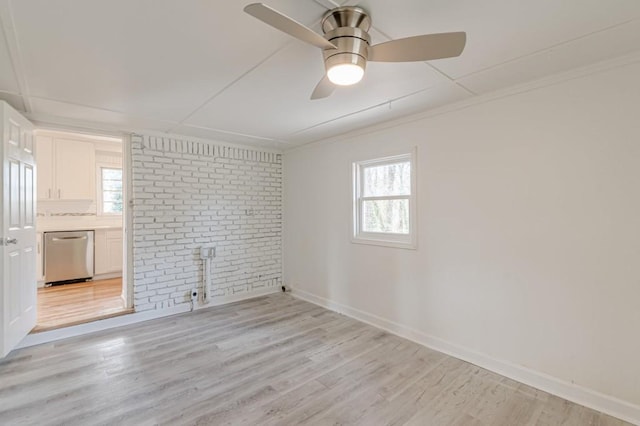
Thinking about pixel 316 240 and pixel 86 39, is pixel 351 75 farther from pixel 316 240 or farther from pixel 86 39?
pixel 316 240

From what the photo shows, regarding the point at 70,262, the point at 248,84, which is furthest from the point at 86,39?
the point at 70,262

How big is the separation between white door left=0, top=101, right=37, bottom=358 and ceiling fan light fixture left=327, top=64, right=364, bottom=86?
9.42 feet

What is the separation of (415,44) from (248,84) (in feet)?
4.57

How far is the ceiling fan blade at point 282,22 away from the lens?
114 cm

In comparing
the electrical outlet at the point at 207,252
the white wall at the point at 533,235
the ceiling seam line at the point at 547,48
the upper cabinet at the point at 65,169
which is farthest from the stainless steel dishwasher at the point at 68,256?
the ceiling seam line at the point at 547,48

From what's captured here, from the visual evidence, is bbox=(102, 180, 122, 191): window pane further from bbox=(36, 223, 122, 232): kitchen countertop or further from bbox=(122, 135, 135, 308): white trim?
bbox=(122, 135, 135, 308): white trim

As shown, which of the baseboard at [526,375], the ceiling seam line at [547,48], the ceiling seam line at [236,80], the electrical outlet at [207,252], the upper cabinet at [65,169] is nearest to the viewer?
the ceiling seam line at [547,48]

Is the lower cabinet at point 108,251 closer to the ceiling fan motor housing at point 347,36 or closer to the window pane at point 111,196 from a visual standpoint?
the window pane at point 111,196

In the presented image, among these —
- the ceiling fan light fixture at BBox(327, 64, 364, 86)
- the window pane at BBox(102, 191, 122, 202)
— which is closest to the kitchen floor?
the window pane at BBox(102, 191, 122, 202)

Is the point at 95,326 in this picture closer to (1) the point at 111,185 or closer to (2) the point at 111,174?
(1) the point at 111,185

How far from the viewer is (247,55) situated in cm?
192

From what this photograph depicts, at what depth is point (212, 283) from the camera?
14.0ft

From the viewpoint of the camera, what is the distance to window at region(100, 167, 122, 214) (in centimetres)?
554

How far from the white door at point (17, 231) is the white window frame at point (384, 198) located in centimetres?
337
